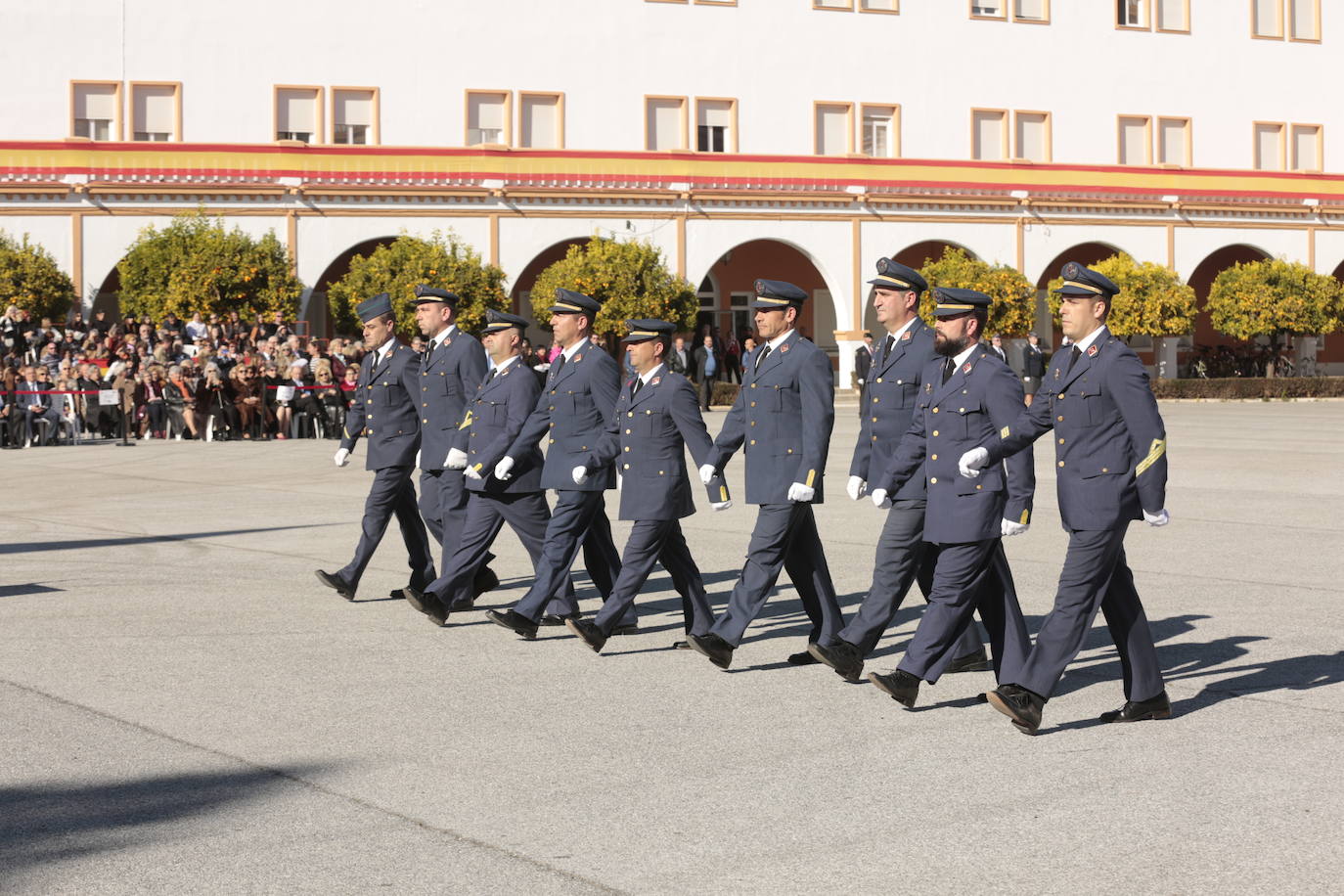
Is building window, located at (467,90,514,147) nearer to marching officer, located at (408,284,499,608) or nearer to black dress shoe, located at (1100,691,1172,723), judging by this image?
marching officer, located at (408,284,499,608)

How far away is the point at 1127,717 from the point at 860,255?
37952mm

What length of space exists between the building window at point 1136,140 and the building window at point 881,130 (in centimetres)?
703

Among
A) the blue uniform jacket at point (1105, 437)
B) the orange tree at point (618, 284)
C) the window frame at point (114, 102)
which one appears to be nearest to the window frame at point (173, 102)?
the window frame at point (114, 102)

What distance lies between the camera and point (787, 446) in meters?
8.41

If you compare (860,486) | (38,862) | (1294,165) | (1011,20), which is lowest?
(38,862)

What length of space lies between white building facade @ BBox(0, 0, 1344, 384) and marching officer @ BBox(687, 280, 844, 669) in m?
32.8

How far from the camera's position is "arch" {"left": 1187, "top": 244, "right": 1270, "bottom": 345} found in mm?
51188

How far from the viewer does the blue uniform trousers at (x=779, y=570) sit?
324 inches

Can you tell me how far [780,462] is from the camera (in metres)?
8.39

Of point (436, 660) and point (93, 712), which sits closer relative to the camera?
point (93, 712)

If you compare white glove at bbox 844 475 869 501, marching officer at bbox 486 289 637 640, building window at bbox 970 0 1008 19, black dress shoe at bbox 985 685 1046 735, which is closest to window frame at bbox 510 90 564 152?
building window at bbox 970 0 1008 19

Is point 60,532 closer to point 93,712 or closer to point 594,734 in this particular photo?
point 93,712

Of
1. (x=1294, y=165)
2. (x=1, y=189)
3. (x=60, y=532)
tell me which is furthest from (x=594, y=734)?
(x=1294, y=165)

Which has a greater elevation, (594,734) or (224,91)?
(224,91)
